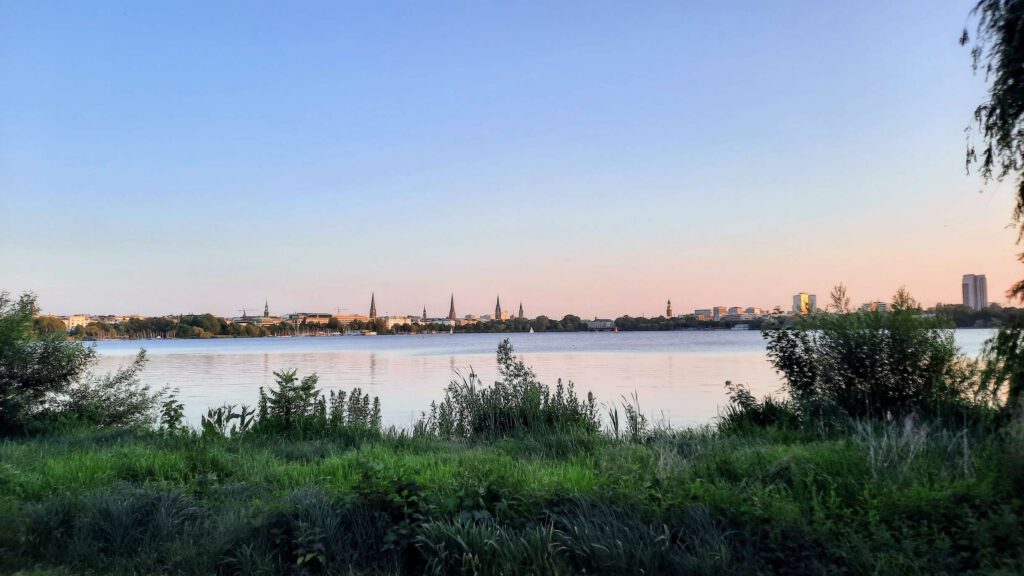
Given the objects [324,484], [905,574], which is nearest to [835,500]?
[905,574]

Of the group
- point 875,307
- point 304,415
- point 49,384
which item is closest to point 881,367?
point 875,307

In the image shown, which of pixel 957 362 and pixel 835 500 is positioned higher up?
pixel 957 362

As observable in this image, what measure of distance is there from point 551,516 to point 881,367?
8700 mm

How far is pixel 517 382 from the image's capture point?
13078 millimetres

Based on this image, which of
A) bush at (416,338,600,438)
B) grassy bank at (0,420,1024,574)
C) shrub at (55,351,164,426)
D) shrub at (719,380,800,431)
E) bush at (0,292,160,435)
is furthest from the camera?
shrub at (55,351,164,426)

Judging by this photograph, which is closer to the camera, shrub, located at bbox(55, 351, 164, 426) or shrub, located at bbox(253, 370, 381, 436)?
shrub, located at bbox(253, 370, 381, 436)

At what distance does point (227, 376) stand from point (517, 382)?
25.6 metres

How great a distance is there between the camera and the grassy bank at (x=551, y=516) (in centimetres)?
485

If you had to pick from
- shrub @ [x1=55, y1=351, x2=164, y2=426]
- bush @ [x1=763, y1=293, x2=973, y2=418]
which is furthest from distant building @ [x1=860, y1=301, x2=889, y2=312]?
shrub @ [x1=55, y1=351, x2=164, y2=426]

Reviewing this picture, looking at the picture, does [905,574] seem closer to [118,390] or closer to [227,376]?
[118,390]

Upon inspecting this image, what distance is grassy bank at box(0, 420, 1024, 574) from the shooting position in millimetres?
4848

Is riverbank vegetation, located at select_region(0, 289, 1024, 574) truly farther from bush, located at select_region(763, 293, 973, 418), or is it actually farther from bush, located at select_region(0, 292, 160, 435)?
bush, located at select_region(0, 292, 160, 435)

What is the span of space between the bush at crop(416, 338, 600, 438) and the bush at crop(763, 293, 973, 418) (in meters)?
4.21

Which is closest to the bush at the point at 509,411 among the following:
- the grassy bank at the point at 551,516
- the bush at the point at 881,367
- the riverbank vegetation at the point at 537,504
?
the riverbank vegetation at the point at 537,504
